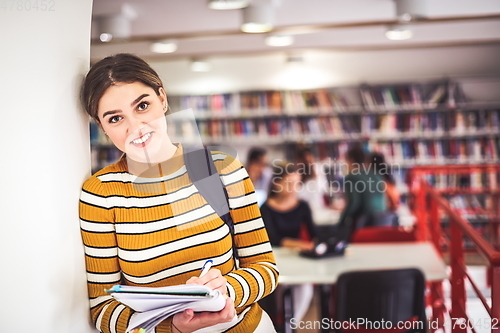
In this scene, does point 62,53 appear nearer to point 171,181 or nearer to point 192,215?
point 171,181

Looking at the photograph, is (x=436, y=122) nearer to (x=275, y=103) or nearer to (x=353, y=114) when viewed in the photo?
(x=353, y=114)

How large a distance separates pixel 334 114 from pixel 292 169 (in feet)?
9.35

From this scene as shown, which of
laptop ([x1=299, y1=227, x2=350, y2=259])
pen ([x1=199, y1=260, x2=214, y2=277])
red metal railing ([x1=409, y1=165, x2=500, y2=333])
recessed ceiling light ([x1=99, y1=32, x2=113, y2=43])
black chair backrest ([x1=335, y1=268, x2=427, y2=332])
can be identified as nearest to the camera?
pen ([x1=199, y1=260, x2=214, y2=277])

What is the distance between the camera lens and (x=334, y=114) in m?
5.97

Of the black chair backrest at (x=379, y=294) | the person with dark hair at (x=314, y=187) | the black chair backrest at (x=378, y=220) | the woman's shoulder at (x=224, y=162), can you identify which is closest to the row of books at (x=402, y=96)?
the person with dark hair at (x=314, y=187)

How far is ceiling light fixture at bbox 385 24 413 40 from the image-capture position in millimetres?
4039

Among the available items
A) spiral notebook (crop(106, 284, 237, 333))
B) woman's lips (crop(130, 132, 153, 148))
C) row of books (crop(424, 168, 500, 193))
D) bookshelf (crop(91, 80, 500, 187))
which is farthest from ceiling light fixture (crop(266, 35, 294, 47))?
spiral notebook (crop(106, 284, 237, 333))

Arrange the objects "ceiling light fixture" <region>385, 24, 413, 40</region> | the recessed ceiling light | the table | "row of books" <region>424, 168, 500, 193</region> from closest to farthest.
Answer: the table
the recessed ceiling light
"ceiling light fixture" <region>385, 24, 413, 40</region>
"row of books" <region>424, 168, 500, 193</region>

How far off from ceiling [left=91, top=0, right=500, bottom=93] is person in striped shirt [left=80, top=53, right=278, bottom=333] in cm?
118

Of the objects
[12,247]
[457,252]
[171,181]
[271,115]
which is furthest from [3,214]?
[271,115]

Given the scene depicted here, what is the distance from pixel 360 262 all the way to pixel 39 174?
6.50 feet

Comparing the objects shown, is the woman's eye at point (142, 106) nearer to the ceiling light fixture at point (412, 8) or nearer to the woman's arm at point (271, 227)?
the woman's arm at point (271, 227)

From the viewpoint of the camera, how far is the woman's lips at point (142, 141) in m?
1.16

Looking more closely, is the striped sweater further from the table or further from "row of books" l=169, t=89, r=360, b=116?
"row of books" l=169, t=89, r=360, b=116
